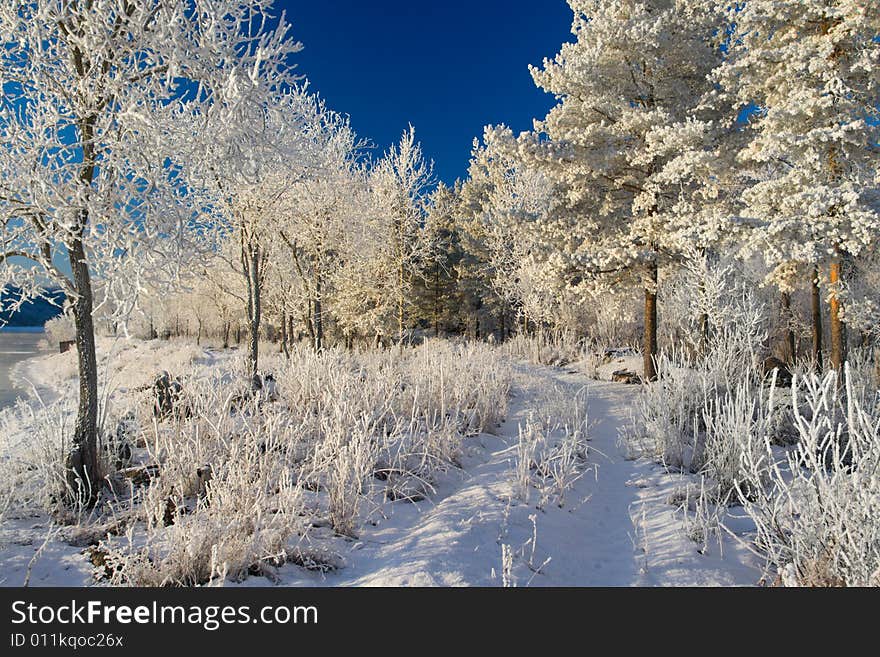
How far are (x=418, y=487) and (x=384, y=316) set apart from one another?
1784 cm

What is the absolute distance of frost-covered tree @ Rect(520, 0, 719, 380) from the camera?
10.5 metres

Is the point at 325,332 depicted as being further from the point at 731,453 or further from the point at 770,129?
the point at 731,453

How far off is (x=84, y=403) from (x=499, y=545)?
3711 mm

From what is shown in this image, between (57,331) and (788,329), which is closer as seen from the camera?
(788,329)

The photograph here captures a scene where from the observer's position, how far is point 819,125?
8.45 m

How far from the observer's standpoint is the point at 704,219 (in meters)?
10.1

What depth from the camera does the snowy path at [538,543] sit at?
121 inches

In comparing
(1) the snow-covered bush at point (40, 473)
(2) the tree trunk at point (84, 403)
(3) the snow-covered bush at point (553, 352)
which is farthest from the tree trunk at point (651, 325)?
(1) the snow-covered bush at point (40, 473)

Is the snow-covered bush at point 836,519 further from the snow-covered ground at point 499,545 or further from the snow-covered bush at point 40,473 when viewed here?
the snow-covered bush at point 40,473

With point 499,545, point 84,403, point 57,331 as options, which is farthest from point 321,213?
point 57,331

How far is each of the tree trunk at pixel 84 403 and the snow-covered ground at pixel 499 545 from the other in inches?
14.4

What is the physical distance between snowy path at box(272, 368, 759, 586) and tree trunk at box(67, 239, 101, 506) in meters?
Answer: 2.19

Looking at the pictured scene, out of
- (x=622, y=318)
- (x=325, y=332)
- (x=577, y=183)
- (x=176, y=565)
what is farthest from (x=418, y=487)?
(x=325, y=332)

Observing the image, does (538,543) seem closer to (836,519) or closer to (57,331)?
(836,519)
